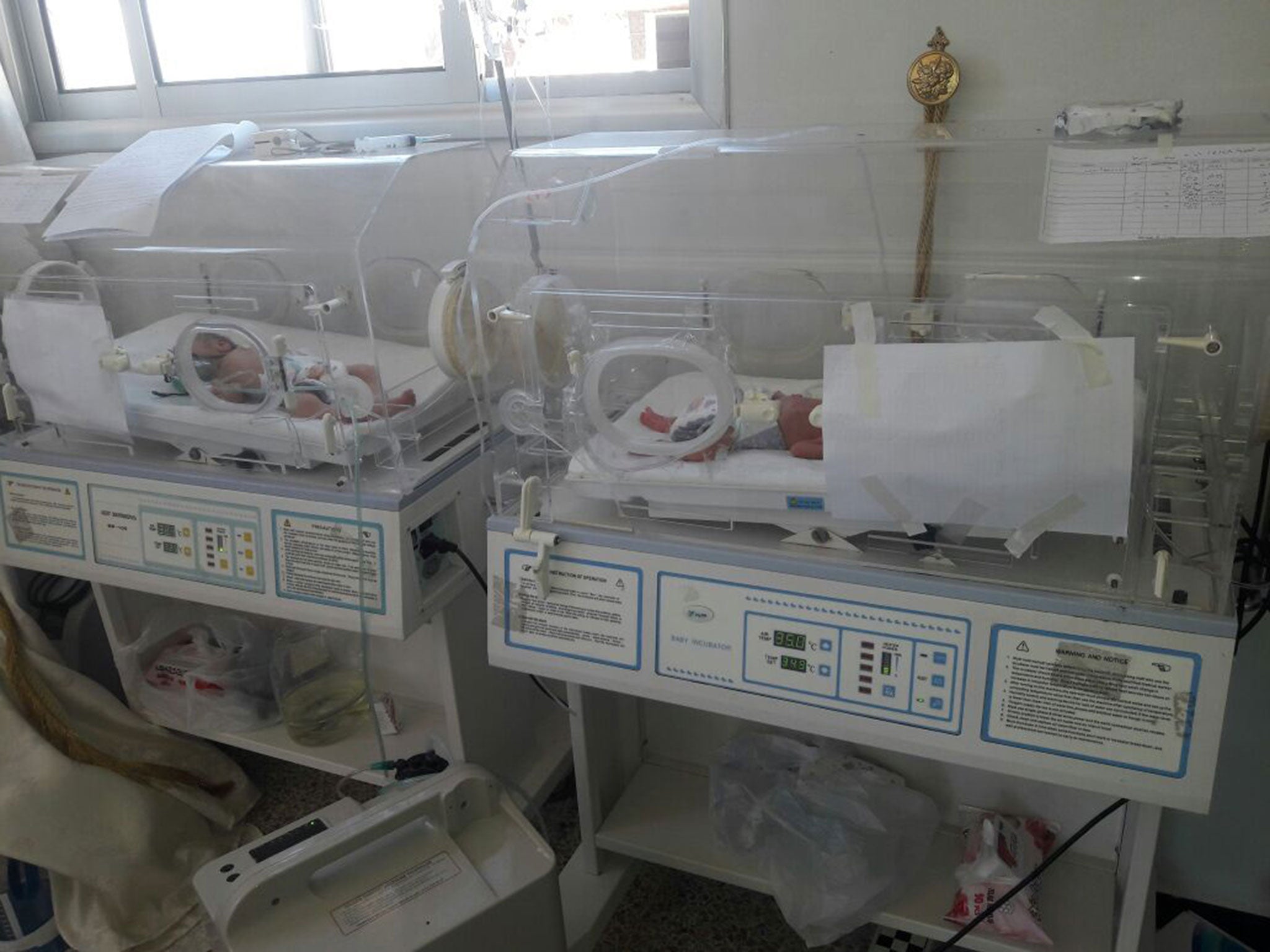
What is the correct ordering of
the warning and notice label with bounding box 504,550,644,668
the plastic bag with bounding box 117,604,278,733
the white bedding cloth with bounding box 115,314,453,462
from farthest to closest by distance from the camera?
the plastic bag with bounding box 117,604,278,733 < the white bedding cloth with bounding box 115,314,453,462 < the warning and notice label with bounding box 504,550,644,668

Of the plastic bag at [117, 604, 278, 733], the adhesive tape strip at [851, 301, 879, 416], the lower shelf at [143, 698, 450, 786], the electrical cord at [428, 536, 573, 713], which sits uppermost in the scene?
the adhesive tape strip at [851, 301, 879, 416]

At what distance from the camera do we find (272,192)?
154cm

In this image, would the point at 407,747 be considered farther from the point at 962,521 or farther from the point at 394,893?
the point at 962,521

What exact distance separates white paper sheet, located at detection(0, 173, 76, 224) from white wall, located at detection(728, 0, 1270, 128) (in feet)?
3.42

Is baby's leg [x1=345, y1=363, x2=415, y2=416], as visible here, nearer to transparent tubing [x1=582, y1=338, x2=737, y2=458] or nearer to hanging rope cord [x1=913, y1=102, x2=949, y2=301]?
transparent tubing [x1=582, y1=338, x2=737, y2=458]

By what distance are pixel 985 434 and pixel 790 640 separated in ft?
0.98

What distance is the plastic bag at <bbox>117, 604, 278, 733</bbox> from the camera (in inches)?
71.1

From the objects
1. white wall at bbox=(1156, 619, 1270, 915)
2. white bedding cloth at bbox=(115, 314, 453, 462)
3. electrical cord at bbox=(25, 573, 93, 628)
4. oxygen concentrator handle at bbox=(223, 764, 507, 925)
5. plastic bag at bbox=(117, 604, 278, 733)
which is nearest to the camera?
oxygen concentrator handle at bbox=(223, 764, 507, 925)

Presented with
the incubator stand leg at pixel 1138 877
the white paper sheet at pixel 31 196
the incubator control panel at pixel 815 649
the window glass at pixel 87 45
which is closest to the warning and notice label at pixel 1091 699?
the incubator control panel at pixel 815 649

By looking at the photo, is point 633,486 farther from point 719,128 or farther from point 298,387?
point 719,128


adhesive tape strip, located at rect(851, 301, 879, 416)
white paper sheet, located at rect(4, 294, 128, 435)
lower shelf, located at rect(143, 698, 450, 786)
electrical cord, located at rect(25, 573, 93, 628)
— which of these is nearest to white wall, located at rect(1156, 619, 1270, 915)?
adhesive tape strip, located at rect(851, 301, 879, 416)

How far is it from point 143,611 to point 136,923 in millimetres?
558

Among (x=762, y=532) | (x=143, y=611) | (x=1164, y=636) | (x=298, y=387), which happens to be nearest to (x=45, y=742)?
(x=143, y=611)

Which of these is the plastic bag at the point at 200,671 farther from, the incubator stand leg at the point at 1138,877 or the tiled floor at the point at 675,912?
the incubator stand leg at the point at 1138,877
